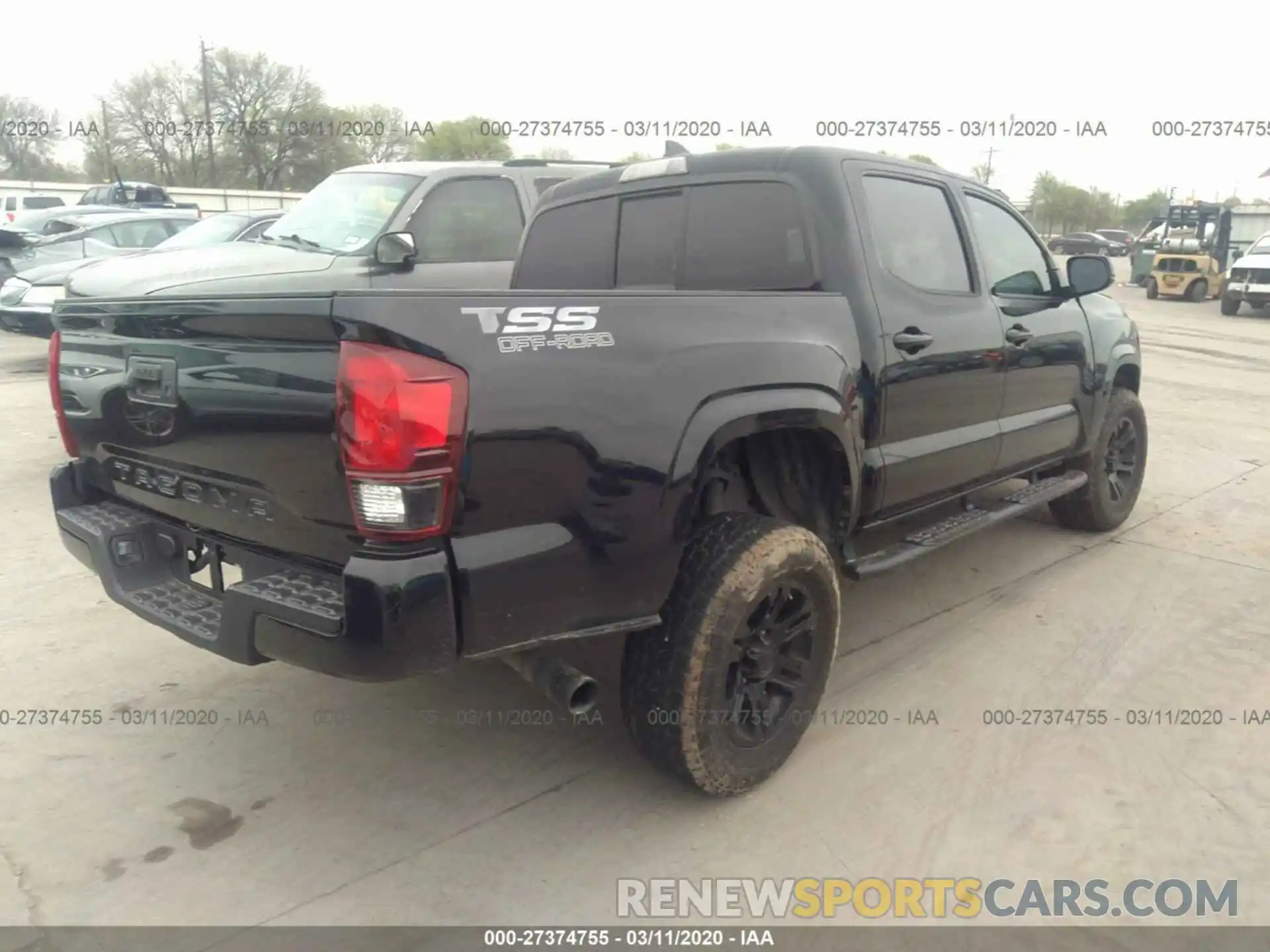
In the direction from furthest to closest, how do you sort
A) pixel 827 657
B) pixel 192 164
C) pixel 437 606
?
pixel 192 164 < pixel 827 657 < pixel 437 606

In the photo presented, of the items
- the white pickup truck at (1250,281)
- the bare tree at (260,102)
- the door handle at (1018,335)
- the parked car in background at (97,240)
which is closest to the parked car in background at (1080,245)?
the white pickup truck at (1250,281)

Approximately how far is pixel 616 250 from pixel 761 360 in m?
1.32

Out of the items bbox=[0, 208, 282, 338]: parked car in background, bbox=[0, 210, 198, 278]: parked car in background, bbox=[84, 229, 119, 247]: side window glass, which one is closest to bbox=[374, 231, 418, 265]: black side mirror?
bbox=[0, 208, 282, 338]: parked car in background

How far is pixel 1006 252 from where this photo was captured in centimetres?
443

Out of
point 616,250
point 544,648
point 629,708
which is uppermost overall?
point 616,250

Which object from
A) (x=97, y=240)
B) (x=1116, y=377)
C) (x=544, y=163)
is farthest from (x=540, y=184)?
(x=97, y=240)

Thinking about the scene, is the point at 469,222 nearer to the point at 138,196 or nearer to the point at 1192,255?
the point at 1192,255

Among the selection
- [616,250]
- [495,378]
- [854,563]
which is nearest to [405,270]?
[616,250]

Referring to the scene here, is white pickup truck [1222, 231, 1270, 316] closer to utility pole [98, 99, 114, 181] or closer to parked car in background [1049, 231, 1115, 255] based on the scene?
parked car in background [1049, 231, 1115, 255]

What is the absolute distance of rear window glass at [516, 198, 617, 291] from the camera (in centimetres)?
399

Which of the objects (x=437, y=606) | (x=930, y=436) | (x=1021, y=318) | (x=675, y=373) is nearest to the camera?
(x=437, y=606)

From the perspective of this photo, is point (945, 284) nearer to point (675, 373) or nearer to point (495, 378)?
point (675, 373)

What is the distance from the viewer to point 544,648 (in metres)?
2.71

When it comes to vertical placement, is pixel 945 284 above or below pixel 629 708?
above
